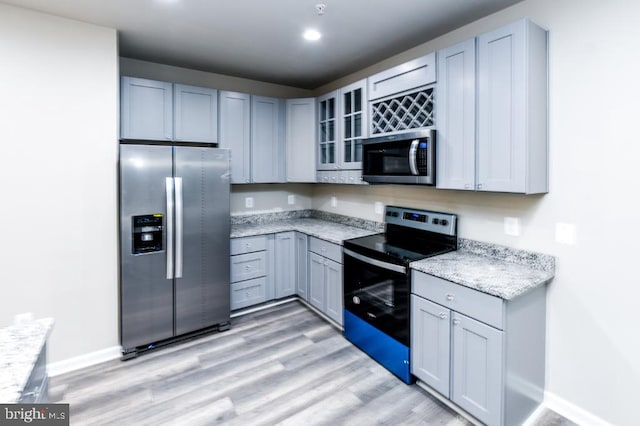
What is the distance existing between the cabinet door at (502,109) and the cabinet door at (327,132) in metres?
1.70

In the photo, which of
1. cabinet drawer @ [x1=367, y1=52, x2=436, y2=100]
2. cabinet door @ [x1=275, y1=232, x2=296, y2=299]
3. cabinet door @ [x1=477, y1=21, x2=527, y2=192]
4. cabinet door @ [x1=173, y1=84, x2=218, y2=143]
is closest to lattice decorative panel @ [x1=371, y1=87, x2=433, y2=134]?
cabinet drawer @ [x1=367, y1=52, x2=436, y2=100]

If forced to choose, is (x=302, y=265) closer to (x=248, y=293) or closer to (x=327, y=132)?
(x=248, y=293)

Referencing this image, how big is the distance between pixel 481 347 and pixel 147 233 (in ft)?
8.70

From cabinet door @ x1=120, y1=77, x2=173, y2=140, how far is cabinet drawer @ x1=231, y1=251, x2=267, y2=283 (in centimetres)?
143

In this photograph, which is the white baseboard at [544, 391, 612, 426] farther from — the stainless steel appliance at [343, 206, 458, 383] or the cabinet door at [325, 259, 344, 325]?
the cabinet door at [325, 259, 344, 325]

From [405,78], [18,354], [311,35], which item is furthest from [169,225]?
[405,78]

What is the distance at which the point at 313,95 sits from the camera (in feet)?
15.4

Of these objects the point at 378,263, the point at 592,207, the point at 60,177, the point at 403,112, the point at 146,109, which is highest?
the point at 146,109

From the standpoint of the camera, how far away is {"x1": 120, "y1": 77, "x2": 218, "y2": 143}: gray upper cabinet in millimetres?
3055

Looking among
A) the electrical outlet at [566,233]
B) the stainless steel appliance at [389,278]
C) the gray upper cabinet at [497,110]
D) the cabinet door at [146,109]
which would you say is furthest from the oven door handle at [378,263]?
the cabinet door at [146,109]

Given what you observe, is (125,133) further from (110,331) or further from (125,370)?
(125,370)

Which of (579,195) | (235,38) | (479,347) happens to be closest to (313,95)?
(235,38)

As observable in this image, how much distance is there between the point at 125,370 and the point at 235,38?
9.52 feet

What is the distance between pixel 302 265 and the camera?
381cm
